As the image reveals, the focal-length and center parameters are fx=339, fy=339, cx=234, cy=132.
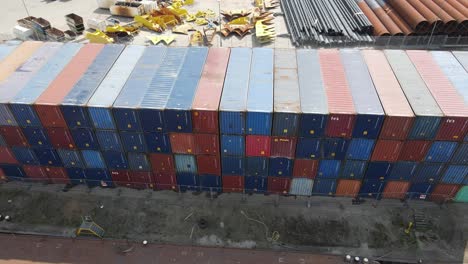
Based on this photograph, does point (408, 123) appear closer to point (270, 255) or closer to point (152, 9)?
point (270, 255)

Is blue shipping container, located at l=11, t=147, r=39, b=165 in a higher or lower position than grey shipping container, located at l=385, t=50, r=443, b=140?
lower

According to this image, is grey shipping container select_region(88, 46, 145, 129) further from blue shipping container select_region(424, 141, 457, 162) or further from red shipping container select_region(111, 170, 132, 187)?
blue shipping container select_region(424, 141, 457, 162)

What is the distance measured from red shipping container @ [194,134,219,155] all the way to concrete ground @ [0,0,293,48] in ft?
93.6

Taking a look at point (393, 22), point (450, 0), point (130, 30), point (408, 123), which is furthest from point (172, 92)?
point (450, 0)

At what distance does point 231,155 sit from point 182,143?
4736 millimetres

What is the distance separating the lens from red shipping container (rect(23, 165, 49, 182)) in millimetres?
35438

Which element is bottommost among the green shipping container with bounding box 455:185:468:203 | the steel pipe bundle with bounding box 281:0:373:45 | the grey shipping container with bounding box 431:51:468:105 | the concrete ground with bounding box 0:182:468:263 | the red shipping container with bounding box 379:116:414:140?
the concrete ground with bounding box 0:182:468:263

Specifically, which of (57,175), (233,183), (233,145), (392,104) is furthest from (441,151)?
(57,175)

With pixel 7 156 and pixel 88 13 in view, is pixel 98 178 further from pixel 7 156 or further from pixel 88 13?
pixel 88 13

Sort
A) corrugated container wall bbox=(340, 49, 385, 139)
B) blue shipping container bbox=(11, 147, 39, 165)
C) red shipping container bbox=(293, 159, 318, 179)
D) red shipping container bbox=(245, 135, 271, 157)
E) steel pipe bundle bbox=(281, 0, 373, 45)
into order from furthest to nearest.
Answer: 1. steel pipe bundle bbox=(281, 0, 373, 45)
2. blue shipping container bbox=(11, 147, 39, 165)
3. red shipping container bbox=(293, 159, 318, 179)
4. red shipping container bbox=(245, 135, 271, 157)
5. corrugated container wall bbox=(340, 49, 385, 139)

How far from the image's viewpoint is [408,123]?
93.5 feet

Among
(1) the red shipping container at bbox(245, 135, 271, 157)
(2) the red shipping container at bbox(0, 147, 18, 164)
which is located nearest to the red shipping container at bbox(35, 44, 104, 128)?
(2) the red shipping container at bbox(0, 147, 18, 164)

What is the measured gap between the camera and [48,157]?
34250 mm

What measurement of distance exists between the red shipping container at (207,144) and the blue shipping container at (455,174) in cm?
2158
